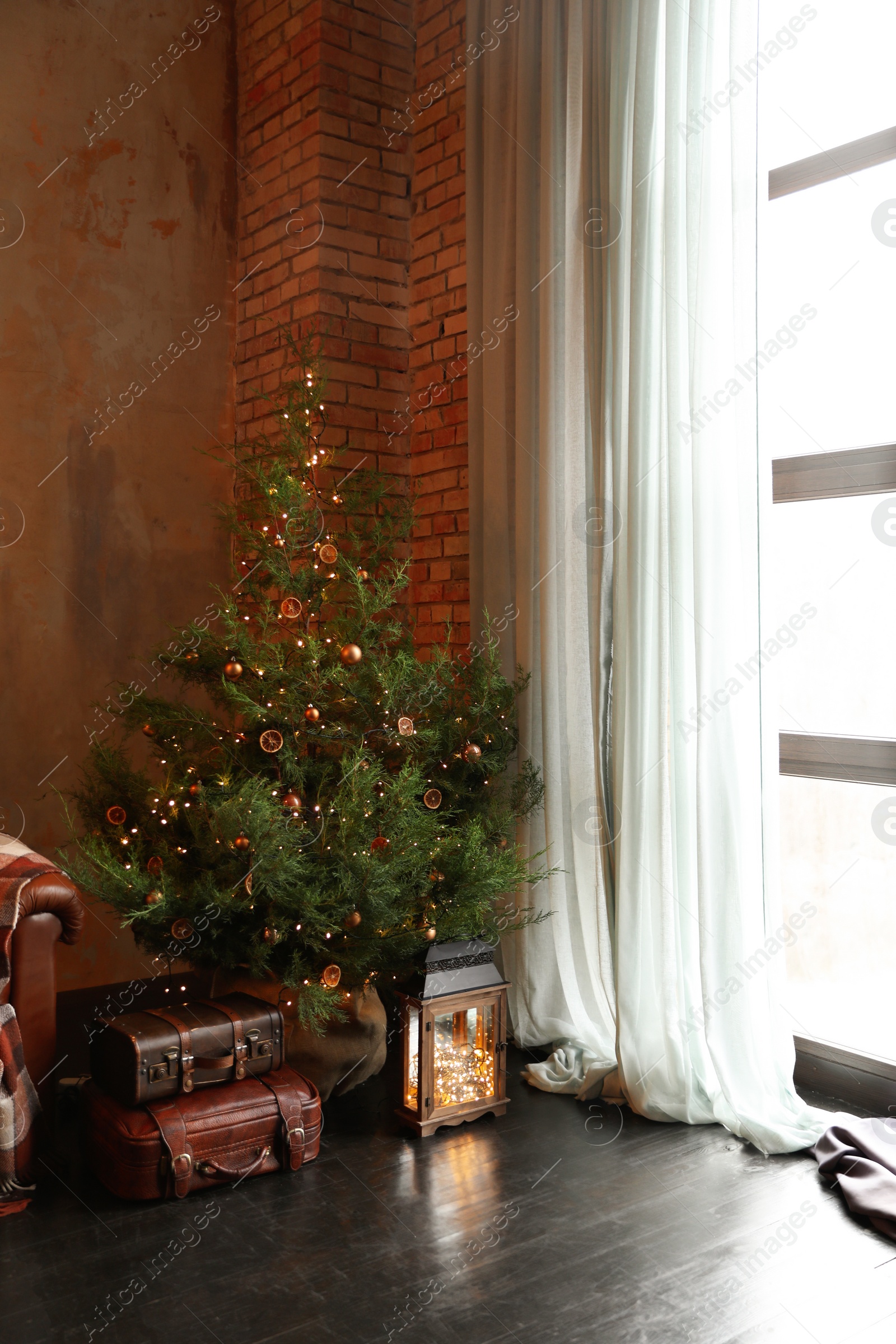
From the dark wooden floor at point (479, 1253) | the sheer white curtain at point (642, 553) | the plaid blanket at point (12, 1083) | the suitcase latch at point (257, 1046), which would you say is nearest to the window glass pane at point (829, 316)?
the sheer white curtain at point (642, 553)

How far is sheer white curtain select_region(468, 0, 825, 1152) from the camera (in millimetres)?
2799

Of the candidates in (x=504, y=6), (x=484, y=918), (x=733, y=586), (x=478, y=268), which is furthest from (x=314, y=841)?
(x=504, y=6)

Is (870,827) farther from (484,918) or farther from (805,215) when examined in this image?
(805,215)

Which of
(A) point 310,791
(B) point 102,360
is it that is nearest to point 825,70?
(A) point 310,791

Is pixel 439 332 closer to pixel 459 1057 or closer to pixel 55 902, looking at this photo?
pixel 55 902

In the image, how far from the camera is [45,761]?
400 cm

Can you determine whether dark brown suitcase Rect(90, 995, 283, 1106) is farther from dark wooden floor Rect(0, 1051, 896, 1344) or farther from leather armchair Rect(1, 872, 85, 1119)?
dark wooden floor Rect(0, 1051, 896, 1344)

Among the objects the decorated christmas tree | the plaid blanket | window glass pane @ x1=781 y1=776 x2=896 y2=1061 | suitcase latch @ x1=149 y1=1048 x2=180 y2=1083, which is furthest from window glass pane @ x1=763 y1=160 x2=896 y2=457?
the plaid blanket

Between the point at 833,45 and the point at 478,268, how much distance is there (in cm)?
128

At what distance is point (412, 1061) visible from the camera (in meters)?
2.86

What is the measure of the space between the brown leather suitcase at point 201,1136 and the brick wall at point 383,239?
1.77 meters

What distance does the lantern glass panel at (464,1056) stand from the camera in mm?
2855

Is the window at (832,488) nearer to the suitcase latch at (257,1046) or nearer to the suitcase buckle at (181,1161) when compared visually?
the suitcase latch at (257,1046)

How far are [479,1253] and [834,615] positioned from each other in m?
1.82
